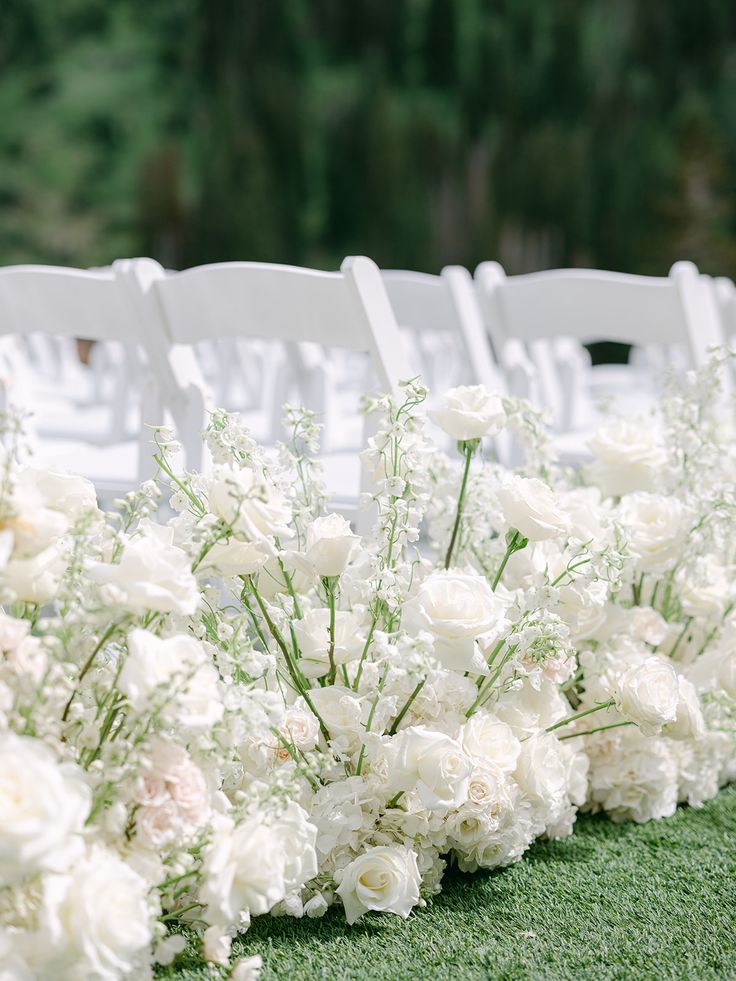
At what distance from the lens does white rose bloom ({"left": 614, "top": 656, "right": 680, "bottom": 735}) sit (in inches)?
69.2

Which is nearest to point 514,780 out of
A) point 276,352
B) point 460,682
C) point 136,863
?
point 460,682

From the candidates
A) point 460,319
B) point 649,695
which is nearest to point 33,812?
point 649,695

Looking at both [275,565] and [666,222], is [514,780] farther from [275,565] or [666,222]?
[666,222]

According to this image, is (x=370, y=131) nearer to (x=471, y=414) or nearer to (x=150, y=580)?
(x=471, y=414)

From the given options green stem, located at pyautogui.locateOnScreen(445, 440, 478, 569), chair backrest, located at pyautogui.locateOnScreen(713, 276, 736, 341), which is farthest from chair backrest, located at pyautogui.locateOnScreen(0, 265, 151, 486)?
chair backrest, located at pyautogui.locateOnScreen(713, 276, 736, 341)

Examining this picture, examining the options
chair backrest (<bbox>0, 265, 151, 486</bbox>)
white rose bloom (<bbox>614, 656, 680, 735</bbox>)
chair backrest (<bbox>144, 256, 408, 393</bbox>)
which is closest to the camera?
white rose bloom (<bbox>614, 656, 680, 735</bbox>)

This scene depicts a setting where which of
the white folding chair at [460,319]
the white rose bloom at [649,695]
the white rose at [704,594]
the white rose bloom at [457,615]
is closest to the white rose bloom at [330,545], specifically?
the white rose bloom at [457,615]

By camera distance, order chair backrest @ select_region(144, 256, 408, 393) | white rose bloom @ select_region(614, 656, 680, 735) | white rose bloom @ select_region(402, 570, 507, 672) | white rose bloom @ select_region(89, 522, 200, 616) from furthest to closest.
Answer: chair backrest @ select_region(144, 256, 408, 393) → white rose bloom @ select_region(614, 656, 680, 735) → white rose bloom @ select_region(402, 570, 507, 672) → white rose bloom @ select_region(89, 522, 200, 616)

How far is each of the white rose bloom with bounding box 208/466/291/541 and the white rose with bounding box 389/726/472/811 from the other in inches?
13.2

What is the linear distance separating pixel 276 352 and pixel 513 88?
22.7 ft

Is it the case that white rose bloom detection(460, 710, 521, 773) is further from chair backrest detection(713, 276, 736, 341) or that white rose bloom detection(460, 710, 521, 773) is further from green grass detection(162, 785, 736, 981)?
chair backrest detection(713, 276, 736, 341)

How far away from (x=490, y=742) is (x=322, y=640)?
276 mm

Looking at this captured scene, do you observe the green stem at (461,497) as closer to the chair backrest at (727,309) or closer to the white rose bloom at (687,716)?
the white rose bloom at (687,716)

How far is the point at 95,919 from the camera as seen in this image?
1189 mm
